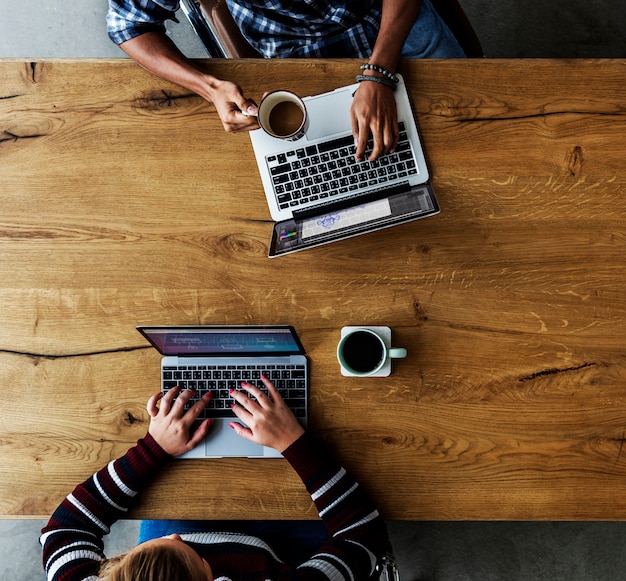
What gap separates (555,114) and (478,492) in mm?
775

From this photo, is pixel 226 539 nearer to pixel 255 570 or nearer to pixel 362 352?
pixel 255 570

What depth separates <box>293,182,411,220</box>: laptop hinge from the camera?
108cm

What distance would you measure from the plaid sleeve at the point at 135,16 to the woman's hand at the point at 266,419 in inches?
30.5

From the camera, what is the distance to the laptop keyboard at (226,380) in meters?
1.11

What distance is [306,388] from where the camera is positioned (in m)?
1.11

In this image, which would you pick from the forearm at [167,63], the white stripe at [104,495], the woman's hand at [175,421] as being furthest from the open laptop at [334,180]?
the white stripe at [104,495]

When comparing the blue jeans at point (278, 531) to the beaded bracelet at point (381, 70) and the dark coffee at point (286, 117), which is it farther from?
the beaded bracelet at point (381, 70)

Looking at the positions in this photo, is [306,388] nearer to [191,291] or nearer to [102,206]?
[191,291]

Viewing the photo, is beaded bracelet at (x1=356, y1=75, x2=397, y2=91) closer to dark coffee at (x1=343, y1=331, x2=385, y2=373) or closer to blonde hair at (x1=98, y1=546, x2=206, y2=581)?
dark coffee at (x1=343, y1=331, x2=385, y2=373)

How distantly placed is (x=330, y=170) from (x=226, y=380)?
47cm

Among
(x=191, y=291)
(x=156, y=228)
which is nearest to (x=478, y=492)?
(x=191, y=291)

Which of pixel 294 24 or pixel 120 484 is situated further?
pixel 294 24

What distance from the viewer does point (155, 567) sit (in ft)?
3.16

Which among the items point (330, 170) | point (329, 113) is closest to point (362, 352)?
point (330, 170)
